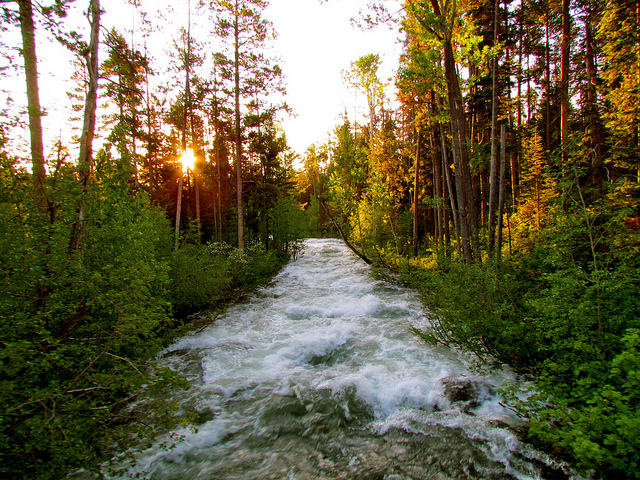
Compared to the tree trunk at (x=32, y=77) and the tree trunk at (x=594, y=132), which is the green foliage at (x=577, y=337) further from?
the tree trunk at (x=32, y=77)

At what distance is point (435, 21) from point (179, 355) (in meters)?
10.5

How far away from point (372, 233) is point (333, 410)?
14.6 metres

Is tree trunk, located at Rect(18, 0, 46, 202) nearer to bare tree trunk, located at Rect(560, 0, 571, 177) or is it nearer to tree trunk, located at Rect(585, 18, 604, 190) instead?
tree trunk, located at Rect(585, 18, 604, 190)

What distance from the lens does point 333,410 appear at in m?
5.12

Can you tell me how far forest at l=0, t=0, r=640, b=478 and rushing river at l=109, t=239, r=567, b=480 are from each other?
53cm

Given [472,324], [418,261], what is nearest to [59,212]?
[472,324]

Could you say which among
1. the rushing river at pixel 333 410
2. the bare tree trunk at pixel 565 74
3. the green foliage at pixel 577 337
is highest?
the bare tree trunk at pixel 565 74

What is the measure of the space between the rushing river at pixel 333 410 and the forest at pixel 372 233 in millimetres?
533

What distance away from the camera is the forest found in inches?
120

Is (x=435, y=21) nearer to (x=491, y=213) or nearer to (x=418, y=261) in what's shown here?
(x=491, y=213)

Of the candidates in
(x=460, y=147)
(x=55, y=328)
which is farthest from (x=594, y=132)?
(x=55, y=328)

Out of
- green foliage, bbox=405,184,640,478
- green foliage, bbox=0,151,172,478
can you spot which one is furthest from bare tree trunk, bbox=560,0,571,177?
green foliage, bbox=0,151,172,478

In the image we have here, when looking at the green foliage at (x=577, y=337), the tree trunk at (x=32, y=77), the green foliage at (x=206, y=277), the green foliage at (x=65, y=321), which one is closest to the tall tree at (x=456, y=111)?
the green foliage at (x=577, y=337)

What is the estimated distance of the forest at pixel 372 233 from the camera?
304 centimetres
